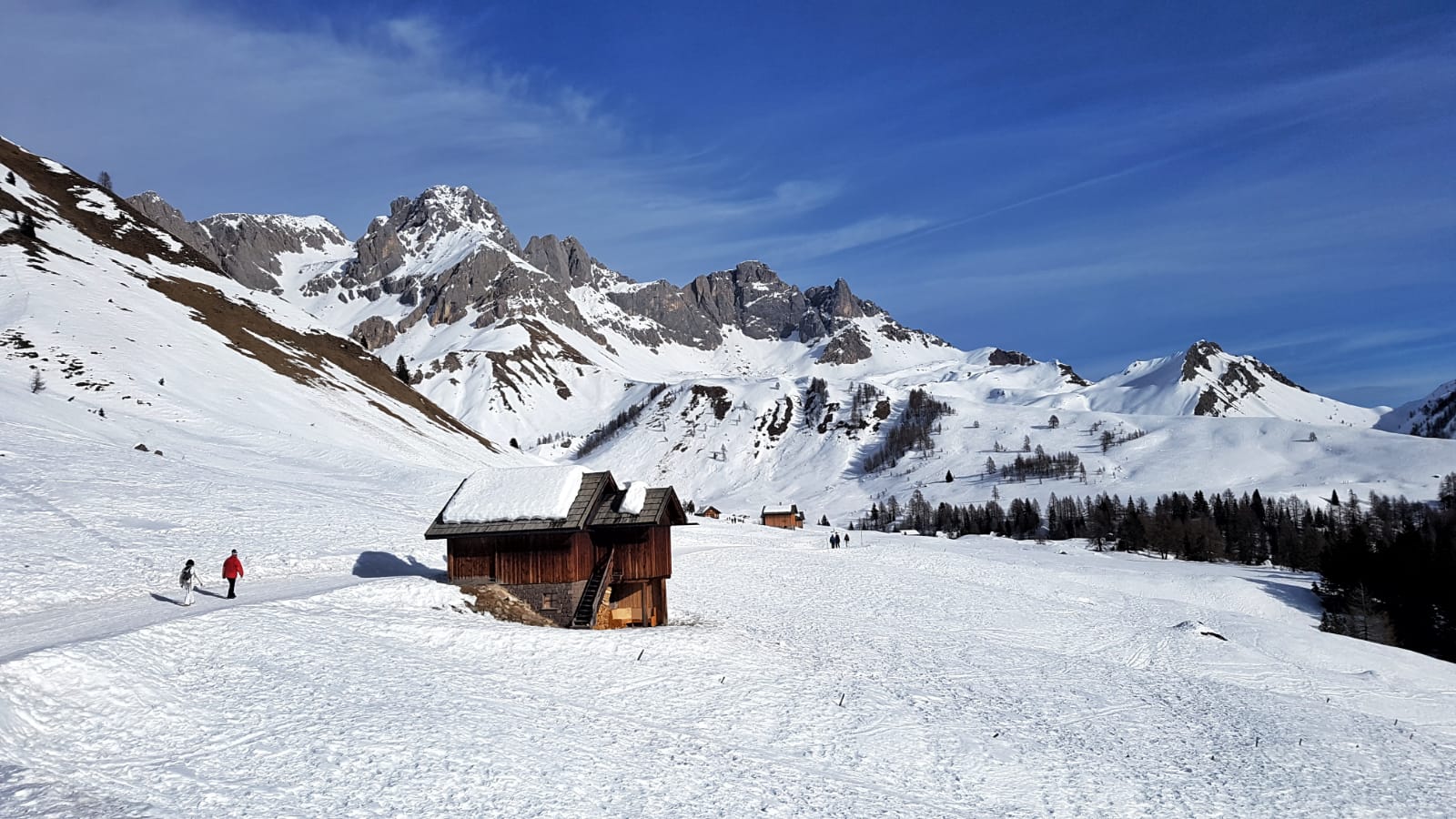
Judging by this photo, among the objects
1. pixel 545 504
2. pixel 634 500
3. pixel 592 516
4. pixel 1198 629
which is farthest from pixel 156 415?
pixel 1198 629

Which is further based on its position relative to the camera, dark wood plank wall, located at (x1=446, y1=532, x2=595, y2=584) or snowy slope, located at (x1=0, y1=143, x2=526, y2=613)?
snowy slope, located at (x1=0, y1=143, x2=526, y2=613)

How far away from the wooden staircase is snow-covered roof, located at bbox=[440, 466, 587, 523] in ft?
10.6

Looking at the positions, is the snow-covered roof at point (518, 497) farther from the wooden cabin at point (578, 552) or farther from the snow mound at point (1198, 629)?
the snow mound at point (1198, 629)

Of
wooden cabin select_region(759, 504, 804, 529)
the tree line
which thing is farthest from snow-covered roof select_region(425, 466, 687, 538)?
wooden cabin select_region(759, 504, 804, 529)

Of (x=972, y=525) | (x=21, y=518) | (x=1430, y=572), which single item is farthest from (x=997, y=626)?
(x=972, y=525)

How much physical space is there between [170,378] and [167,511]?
118 feet

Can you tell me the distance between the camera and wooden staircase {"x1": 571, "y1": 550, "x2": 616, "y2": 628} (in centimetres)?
3212

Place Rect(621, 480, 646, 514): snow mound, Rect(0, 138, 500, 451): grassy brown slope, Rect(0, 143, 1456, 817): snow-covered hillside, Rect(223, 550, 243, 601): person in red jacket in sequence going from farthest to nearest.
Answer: Rect(0, 138, 500, 451): grassy brown slope → Rect(621, 480, 646, 514): snow mound → Rect(223, 550, 243, 601): person in red jacket → Rect(0, 143, 1456, 817): snow-covered hillside

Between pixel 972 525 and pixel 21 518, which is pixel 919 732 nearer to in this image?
pixel 21 518

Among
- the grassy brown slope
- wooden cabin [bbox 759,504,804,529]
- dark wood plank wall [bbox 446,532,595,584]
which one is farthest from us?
wooden cabin [bbox 759,504,804,529]

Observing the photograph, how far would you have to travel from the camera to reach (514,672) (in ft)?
77.2

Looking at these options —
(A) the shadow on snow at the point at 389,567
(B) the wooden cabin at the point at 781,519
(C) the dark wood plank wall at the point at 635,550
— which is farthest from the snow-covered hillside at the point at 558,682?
(B) the wooden cabin at the point at 781,519

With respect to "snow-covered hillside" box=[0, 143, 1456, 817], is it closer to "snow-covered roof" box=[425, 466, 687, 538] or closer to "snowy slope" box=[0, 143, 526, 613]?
"snowy slope" box=[0, 143, 526, 613]

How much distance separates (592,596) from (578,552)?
1800mm
